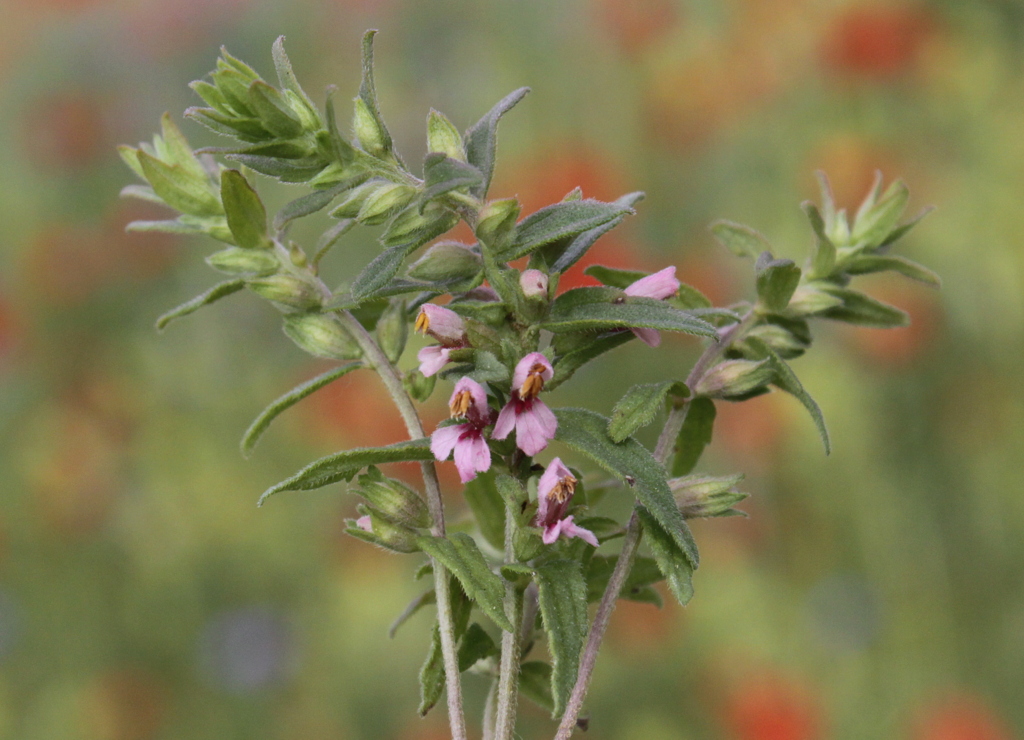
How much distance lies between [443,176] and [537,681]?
18.3 inches

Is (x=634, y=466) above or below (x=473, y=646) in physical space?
above

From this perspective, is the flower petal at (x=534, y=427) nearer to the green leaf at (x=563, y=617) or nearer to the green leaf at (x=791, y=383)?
the green leaf at (x=563, y=617)

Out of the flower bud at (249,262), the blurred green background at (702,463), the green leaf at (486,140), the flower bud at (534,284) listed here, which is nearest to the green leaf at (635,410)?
the flower bud at (534,284)

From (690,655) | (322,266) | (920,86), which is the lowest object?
(690,655)

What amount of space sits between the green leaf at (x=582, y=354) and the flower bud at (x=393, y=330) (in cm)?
14

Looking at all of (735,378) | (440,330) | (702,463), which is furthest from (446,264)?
(702,463)

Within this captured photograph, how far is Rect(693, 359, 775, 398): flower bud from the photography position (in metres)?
0.84

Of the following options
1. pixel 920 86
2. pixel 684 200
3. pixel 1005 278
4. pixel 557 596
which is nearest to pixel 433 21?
pixel 684 200

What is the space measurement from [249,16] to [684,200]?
1762mm

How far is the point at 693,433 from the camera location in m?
0.96

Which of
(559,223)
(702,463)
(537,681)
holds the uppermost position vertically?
(559,223)

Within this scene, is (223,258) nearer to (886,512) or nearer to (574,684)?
(574,684)

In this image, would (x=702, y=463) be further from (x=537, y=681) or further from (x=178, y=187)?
(x=178, y=187)

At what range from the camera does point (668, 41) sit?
3414 mm
